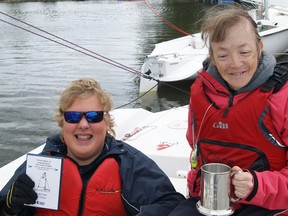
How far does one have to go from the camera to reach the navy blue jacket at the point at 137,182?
2.30m

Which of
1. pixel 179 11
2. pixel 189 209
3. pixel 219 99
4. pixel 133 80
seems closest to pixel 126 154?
pixel 189 209

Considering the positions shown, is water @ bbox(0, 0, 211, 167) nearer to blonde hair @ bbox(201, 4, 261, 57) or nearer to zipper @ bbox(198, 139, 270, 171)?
zipper @ bbox(198, 139, 270, 171)

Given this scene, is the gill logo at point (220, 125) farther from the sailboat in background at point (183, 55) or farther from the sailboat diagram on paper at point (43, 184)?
the sailboat in background at point (183, 55)

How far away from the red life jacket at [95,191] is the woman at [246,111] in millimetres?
362

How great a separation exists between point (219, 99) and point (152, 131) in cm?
217

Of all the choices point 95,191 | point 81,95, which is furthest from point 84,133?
point 95,191

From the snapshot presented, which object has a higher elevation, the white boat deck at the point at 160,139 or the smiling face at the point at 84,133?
the smiling face at the point at 84,133

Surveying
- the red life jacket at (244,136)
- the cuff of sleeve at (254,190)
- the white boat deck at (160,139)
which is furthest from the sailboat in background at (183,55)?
the cuff of sleeve at (254,190)

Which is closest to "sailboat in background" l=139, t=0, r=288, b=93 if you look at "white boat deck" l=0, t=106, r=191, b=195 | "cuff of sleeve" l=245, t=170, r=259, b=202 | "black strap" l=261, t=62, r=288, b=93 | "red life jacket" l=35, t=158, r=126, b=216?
"white boat deck" l=0, t=106, r=191, b=195

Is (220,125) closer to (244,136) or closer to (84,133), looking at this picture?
(244,136)

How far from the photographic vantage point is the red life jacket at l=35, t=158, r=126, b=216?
7.61ft

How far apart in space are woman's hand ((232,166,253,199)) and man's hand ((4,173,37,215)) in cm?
110

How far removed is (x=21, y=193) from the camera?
2.22 metres

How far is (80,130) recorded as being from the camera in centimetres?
230
